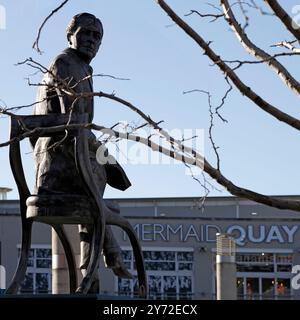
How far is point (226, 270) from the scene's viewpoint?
92.1 feet

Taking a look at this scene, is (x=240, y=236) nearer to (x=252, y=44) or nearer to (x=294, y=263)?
(x=294, y=263)

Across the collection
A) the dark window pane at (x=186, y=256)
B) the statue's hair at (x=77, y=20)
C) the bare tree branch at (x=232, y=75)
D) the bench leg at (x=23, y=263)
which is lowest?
the bench leg at (x=23, y=263)

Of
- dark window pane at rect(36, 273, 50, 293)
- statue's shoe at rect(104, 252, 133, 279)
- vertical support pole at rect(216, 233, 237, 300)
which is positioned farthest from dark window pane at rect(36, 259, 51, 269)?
statue's shoe at rect(104, 252, 133, 279)

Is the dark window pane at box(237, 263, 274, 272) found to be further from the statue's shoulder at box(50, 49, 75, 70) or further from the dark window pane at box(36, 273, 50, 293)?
the statue's shoulder at box(50, 49, 75, 70)

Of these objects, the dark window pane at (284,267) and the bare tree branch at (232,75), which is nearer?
the bare tree branch at (232,75)

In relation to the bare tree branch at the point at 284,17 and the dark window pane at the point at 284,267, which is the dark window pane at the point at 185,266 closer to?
the dark window pane at the point at 284,267

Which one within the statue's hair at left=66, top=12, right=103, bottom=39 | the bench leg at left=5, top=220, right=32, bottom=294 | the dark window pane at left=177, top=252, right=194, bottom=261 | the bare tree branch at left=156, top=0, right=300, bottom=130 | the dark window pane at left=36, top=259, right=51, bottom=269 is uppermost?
the dark window pane at left=177, top=252, right=194, bottom=261

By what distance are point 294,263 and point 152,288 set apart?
6240 millimetres

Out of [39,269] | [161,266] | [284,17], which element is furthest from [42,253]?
[284,17]

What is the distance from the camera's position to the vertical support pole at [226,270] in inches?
1083

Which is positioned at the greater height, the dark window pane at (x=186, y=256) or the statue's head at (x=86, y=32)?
the dark window pane at (x=186, y=256)

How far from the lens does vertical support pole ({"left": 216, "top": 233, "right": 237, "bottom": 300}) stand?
27.5m

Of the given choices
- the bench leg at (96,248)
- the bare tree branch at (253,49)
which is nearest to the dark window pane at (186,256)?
the bench leg at (96,248)
